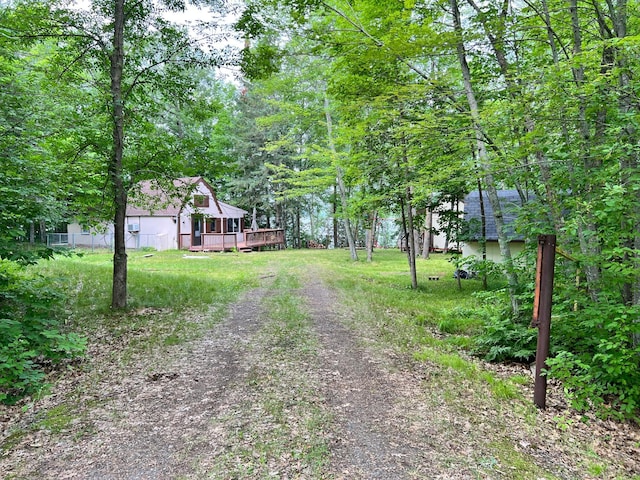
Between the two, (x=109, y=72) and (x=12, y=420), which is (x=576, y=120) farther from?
(x=109, y=72)

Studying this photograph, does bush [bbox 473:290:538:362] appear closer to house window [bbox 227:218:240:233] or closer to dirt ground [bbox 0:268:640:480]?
dirt ground [bbox 0:268:640:480]

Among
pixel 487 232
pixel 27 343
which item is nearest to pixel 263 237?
pixel 487 232

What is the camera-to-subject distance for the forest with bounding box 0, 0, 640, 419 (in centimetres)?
390

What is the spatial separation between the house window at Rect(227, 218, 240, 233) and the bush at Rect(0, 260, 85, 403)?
22399 millimetres

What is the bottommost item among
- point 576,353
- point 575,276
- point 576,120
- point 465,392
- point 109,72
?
point 465,392

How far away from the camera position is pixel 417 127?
6199 mm

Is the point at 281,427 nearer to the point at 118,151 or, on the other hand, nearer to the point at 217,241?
the point at 118,151

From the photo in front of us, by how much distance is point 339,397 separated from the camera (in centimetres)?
396

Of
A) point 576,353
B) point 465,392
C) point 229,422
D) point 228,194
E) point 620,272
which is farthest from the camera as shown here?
point 228,194

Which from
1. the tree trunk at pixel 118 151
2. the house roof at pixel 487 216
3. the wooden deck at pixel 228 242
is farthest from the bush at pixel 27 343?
the wooden deck at pixel 228 242

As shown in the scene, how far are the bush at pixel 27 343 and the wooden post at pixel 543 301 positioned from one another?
4.93 meters

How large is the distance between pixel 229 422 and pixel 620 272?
4.12 metres

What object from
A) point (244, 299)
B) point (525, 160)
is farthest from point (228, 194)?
point (525, 160)

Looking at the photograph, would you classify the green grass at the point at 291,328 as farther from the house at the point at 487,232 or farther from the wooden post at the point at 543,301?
the house at the point at 487,232
